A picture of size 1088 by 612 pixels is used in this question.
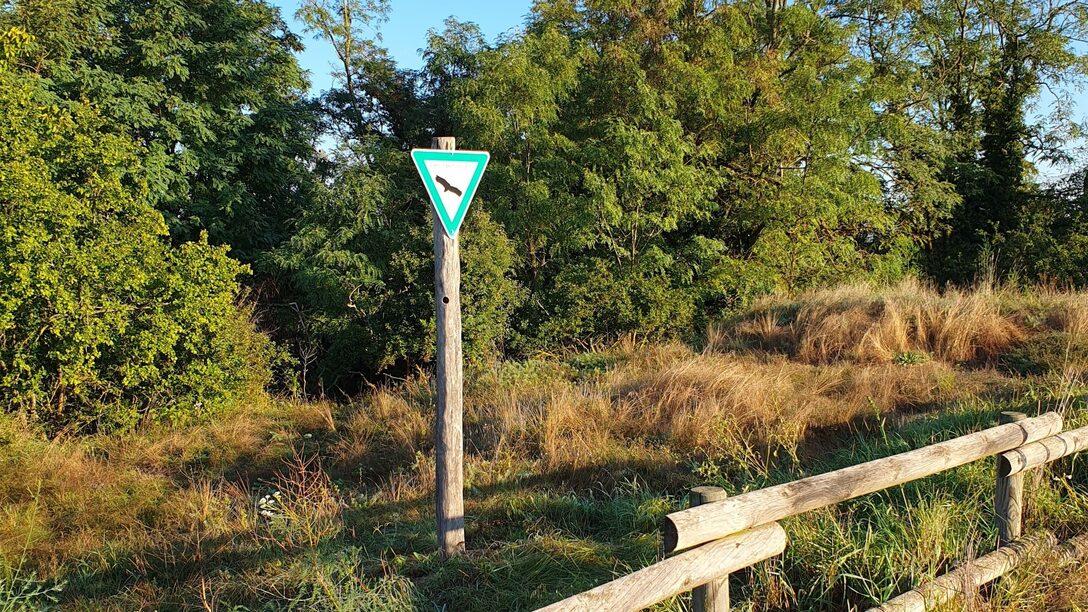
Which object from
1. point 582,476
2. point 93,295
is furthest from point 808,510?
point 93,295

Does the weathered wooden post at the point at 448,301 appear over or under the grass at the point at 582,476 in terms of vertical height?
over

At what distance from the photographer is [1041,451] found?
4.21 meters

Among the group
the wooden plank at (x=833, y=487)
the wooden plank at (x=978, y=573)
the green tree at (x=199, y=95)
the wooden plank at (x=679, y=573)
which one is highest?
the green tree at (x=199, y=95)

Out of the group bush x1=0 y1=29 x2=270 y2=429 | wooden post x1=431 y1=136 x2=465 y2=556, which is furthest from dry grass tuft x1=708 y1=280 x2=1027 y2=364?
bush x1=0 y1=29 x2=270 y2=429

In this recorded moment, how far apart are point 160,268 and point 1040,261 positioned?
69.9 feet

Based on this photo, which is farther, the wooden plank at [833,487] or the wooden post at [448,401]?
the wooden post at [448,401]

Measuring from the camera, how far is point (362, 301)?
15.4m

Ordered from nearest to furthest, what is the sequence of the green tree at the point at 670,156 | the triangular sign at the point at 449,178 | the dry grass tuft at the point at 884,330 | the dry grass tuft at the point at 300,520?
the triangular sign at the point at 449,178
the dry grass tuft at the point at 300,520
the dry grass tuft at the point at 884,330
the green tree at the point at 670,156

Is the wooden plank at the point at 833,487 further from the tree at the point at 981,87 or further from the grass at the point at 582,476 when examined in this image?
the tree at the point at 981,87

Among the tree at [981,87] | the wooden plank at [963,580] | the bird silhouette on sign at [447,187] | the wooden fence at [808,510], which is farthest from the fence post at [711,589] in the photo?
the tree at [981,87]

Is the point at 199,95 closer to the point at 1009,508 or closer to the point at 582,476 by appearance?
the point at 582,476

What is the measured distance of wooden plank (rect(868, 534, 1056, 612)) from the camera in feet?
11.2

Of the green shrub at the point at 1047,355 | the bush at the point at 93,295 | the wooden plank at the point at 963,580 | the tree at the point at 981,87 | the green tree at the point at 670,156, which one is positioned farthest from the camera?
the tree at the point at 981,87

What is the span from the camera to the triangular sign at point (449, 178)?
446 centimetres
